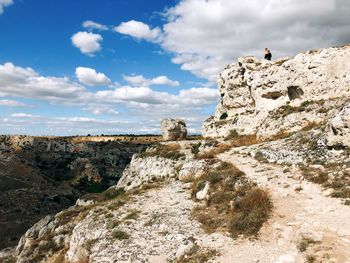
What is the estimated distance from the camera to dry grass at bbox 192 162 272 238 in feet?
71.8

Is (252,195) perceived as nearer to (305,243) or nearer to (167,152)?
(305,243)

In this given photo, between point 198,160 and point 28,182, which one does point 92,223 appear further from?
point 28,182

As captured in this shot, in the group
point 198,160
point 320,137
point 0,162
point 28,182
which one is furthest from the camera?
point 0,162

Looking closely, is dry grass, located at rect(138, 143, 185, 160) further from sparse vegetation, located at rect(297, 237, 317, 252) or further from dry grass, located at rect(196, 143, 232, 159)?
sparse vegetation, located at rect(297, 237, 317, 252)

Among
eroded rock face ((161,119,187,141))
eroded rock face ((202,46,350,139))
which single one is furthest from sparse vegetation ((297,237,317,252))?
eroded rock face ((161,119,187,141))

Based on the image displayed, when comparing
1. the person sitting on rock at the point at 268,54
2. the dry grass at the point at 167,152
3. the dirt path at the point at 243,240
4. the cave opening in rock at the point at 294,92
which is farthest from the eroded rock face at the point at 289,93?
the dirt path at the point at 243,240

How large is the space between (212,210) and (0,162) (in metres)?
186

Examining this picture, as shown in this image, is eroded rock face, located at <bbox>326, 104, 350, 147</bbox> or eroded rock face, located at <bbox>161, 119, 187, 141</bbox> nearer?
eroded rock face, located at <bbox>326, 104, 350, 147</bbox>

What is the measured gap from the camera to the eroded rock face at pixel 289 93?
45.1 metres

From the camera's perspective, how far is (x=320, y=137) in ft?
112

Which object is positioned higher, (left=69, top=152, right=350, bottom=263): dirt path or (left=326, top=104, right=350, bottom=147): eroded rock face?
(left=326, top=104, right=350, bottom=147): eroded rock face

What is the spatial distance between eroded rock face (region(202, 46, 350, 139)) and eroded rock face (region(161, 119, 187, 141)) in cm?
968

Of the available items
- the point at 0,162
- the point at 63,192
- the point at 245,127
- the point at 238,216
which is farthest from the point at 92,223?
the point at 0,162

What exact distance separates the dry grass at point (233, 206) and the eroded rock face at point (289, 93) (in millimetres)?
16936
